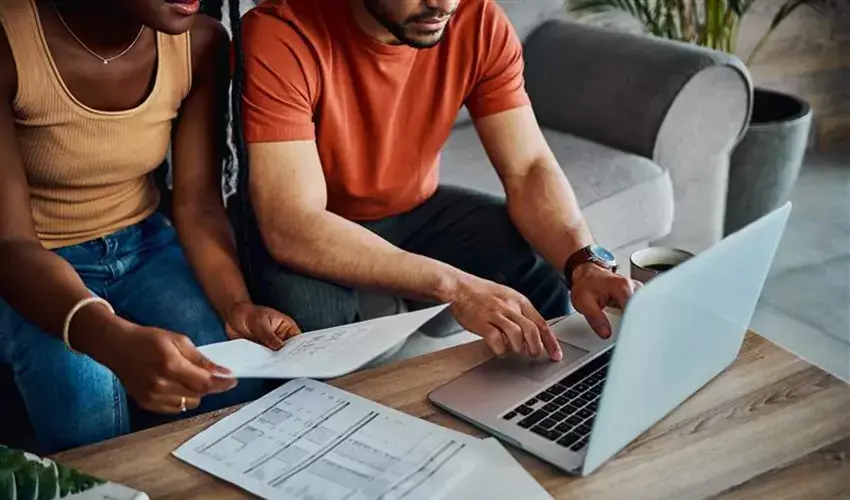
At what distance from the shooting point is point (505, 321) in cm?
112

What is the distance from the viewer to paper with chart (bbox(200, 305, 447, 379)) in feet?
3.31

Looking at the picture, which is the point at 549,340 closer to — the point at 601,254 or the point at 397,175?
the point at 601,254

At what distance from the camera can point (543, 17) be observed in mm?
2346

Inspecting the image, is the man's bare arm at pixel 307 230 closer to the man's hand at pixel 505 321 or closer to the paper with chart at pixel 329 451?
the man's hand at pixel 505 321

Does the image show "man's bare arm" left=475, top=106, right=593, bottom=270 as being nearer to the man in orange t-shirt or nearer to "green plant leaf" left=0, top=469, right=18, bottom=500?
the man in orange t-shirt

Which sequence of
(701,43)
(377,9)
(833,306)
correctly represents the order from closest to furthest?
(377,9), (833,306), (701,43)

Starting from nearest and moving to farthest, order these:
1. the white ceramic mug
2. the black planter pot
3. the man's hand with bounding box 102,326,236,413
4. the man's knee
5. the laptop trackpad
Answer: the man's hand with bounding box 102,326,236,413, the laptop trackpad, the white ceramic mug, the man's knee, the black planter pot

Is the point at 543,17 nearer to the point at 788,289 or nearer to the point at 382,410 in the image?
the point at 788,289

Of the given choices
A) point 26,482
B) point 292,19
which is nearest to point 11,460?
point 26,482

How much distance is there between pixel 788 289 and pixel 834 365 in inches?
13.1

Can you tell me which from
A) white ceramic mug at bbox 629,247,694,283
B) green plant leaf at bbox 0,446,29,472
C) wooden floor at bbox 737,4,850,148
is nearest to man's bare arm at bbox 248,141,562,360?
white ceramic mug at bbox 629,247,694,283

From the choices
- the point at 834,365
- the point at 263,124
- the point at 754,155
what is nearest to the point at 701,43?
the point at 754,155

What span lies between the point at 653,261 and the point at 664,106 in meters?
0.82

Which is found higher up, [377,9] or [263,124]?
[377,9]
